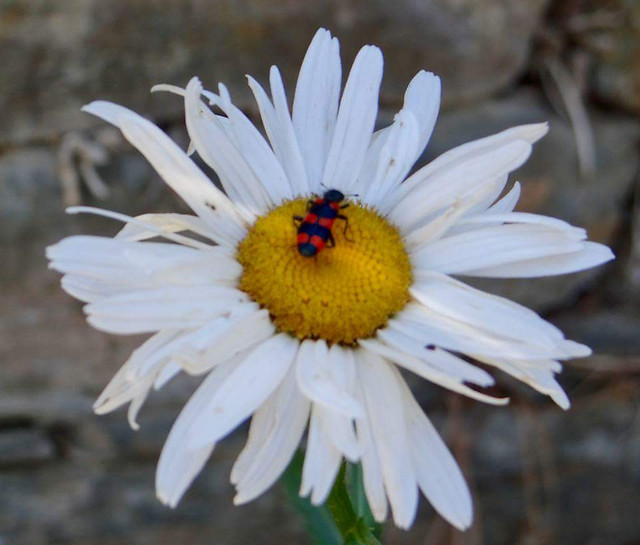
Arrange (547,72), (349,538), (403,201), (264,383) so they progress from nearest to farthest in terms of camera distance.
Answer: (264,383)
(349,538)
(403,201)
(547,72)

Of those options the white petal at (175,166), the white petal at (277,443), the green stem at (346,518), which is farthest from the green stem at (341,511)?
the white petal at (175,166)

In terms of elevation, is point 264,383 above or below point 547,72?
above

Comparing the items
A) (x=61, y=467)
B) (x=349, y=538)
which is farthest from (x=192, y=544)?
(x=349, y=538)

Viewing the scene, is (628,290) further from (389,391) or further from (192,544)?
(389,391)

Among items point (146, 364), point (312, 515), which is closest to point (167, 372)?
point (146, 364)

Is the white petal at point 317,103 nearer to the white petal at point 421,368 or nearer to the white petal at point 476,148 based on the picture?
the white petal at point 476,148

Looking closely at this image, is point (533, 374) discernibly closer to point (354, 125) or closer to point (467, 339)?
point (467, 339)
